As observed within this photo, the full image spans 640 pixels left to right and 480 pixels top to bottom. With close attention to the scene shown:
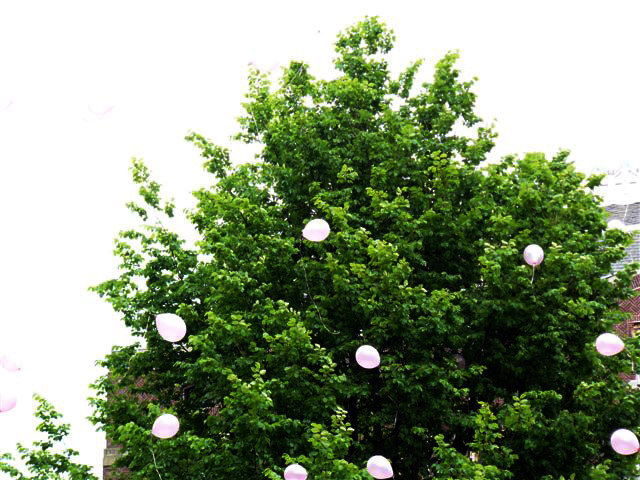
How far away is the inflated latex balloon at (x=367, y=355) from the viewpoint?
881cm

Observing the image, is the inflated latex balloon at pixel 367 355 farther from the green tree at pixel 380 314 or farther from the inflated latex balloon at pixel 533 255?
the inflated latex balloon at pixel 533 255

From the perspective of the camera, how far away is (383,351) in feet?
33.7

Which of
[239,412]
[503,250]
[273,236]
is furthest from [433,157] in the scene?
[239,412]

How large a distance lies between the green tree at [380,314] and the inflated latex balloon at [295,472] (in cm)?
29

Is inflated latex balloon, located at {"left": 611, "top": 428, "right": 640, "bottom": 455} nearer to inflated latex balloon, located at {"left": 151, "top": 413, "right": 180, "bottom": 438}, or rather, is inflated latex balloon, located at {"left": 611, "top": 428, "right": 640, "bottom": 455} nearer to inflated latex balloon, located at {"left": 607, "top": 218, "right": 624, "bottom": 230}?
inflated latex balloon, located at {"left": 607, "top": 218, "right": 624, "bottom": 230}

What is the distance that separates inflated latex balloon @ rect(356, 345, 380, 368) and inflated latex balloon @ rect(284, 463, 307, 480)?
151cm

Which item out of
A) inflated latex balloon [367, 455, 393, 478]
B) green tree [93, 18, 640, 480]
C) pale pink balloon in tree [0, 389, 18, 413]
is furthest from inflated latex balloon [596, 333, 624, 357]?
pale pink balloon in tree [0, 389, 18, 413]

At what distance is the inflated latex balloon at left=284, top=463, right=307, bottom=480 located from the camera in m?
7.96

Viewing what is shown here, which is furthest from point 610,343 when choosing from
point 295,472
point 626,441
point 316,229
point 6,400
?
point 6,400

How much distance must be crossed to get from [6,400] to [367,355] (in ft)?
13.1

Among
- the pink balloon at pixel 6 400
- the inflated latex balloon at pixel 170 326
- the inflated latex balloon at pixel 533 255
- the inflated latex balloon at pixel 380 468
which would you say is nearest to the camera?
the pink balloon at pixel 6 400

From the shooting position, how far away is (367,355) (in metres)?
8.84

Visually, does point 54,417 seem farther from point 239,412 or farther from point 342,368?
→ point 342,368

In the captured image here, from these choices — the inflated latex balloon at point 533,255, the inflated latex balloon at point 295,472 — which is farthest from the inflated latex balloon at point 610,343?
the inflated latex balloon at point 295,472
